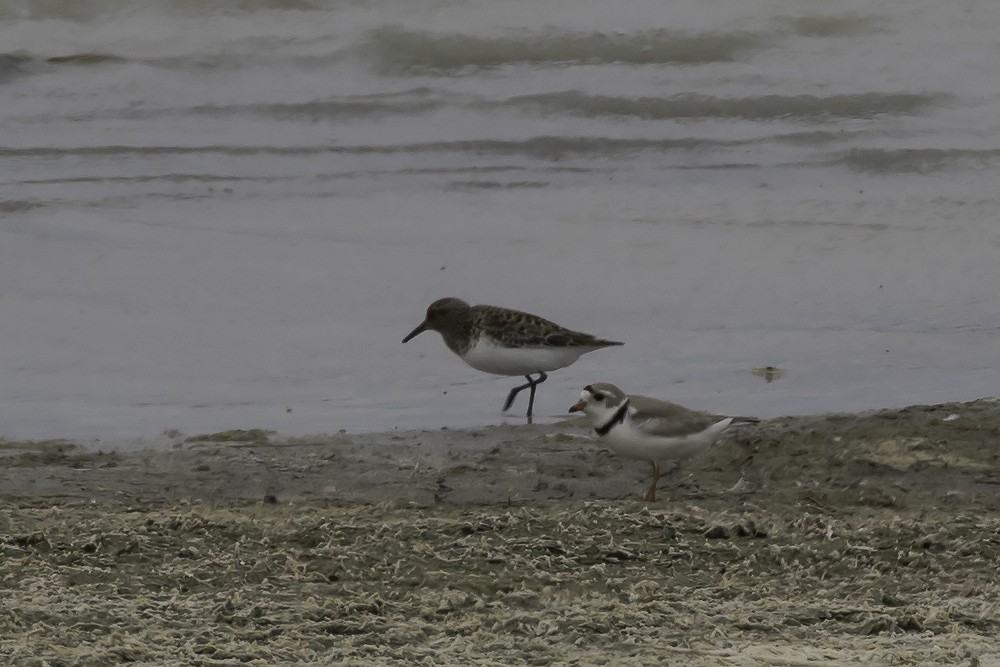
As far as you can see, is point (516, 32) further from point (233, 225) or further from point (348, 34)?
point (233, 225)

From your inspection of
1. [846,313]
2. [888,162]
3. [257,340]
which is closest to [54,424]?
[257,340]

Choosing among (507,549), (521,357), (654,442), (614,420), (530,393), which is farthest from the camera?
(530,393)

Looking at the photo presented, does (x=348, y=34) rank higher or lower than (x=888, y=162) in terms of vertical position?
higher

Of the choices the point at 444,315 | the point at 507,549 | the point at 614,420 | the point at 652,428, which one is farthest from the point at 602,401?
the point at 444,315

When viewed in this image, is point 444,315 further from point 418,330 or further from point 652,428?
point 652,428

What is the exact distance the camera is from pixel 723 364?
29.5 ft

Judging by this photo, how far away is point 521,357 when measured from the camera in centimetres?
866

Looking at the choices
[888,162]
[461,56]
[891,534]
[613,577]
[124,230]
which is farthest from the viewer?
[461,56]

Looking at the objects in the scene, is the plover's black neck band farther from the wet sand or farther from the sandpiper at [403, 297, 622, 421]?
the sandpiper at [403, 297, 622, 421]

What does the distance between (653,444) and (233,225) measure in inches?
217

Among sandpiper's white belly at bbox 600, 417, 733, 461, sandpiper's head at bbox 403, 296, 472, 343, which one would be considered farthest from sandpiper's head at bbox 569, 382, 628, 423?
sandpiper's head at bbox 403, 296, 472, 343

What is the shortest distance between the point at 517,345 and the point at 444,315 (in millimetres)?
714

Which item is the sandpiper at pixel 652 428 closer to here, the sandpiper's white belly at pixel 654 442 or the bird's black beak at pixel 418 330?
the sandpiper's white belly at pixel 654 442

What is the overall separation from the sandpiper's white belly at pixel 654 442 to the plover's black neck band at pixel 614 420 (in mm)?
21
